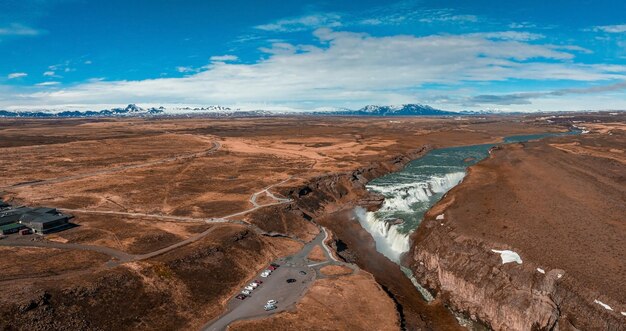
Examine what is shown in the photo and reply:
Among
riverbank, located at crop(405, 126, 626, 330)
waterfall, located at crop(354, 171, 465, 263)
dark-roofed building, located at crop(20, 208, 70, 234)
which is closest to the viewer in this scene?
riverbank, located at crop(405, 126, 626, 330)

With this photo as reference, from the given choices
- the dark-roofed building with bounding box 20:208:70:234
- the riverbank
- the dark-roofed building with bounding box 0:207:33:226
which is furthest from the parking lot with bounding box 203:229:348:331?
the dark-roofed building with bounding box 0:207:33:226

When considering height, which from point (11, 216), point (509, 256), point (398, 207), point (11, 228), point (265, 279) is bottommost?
point (265, 279)

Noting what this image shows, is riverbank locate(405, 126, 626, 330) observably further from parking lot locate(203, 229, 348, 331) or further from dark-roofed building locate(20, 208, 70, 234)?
dark-roofed building locate(20, 208, 70, 234)

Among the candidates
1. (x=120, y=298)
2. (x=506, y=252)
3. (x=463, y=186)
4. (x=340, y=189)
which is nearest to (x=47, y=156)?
(x=340, y=189)

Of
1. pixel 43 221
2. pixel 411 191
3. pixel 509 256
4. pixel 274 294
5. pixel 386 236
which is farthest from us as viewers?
pixel 411 191

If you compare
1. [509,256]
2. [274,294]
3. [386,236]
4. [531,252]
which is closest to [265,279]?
[274,294]

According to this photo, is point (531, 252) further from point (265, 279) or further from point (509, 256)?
point (265, 279)

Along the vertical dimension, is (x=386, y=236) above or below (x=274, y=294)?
below

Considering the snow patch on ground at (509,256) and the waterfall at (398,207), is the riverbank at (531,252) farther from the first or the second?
the waterfall at (398,207)

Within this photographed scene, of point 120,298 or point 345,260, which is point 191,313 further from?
point 345,260
